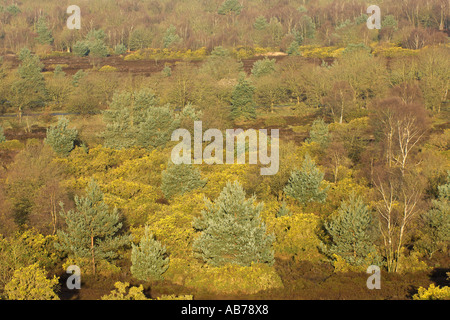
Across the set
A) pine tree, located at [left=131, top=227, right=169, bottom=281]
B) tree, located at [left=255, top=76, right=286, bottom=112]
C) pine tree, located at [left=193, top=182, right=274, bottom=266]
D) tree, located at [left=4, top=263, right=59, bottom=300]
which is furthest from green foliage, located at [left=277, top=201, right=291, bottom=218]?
tree, located at [left=255, top=76, right=286, bottom=112]

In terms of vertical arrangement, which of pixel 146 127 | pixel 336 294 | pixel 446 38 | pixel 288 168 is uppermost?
pixel 446 38

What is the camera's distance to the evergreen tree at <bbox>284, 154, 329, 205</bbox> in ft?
111

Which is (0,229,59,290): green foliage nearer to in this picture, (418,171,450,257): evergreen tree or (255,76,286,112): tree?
(418,171,450,257): evergreen tree

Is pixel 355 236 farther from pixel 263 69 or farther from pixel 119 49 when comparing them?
pixel 119 49

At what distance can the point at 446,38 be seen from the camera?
113 m

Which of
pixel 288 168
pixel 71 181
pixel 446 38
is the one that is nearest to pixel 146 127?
pixel 71 181

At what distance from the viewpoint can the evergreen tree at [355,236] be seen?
25.5m

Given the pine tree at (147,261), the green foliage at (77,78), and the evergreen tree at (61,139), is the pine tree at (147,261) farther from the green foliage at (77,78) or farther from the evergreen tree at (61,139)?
the green foliage at (77,78)

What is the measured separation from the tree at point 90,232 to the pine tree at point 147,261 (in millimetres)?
2304

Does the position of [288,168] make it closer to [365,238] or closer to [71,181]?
[365,238]

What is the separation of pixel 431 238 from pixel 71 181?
24846 mm

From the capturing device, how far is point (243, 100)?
69.2m

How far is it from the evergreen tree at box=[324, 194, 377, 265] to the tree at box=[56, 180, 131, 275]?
438 inches

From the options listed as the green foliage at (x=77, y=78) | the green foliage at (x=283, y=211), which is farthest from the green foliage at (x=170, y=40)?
the green foliage at (x=283, y=211)
